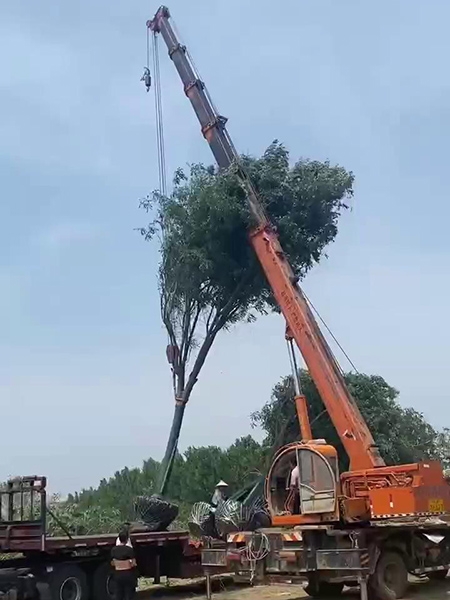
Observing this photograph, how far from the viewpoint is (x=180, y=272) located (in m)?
27.3

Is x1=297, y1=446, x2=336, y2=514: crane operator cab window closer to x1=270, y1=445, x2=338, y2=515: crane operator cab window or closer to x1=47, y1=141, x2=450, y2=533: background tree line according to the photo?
x1=270, y1=445, x2=338, y2=515: crane operator cab window

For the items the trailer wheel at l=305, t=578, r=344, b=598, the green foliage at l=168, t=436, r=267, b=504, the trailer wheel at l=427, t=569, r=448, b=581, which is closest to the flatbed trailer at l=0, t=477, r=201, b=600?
the trailer wheel at l=305, t=578, r=344, b=598

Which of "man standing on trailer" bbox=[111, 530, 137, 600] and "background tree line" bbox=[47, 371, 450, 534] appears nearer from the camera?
"man standing on trailer" bbox=[111, 530, 137, 600]

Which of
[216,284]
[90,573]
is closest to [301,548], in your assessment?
[90,573]

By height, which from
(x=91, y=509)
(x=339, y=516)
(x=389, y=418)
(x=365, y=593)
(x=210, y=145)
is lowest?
(x=365, y=593)

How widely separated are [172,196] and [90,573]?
15824 mm

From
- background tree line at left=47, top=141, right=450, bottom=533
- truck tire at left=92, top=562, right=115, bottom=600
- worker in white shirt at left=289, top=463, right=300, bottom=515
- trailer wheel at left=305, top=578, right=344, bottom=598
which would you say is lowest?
trailer wheel at left=305, top=578, right=344, bottom=598

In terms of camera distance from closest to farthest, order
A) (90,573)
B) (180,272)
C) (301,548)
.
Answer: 1. (301,548)
2. (90,573)
3. (180,272)

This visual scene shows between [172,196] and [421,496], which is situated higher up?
[172,196]

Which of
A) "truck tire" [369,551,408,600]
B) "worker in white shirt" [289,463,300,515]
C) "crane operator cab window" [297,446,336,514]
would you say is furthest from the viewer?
"worker in white shirt" [289,463,300,515]

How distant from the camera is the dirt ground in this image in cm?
1473

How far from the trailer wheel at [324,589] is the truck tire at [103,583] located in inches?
141

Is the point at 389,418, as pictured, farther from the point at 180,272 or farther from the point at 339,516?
the point at 339,516

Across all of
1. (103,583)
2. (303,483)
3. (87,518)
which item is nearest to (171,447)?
(87,518)
